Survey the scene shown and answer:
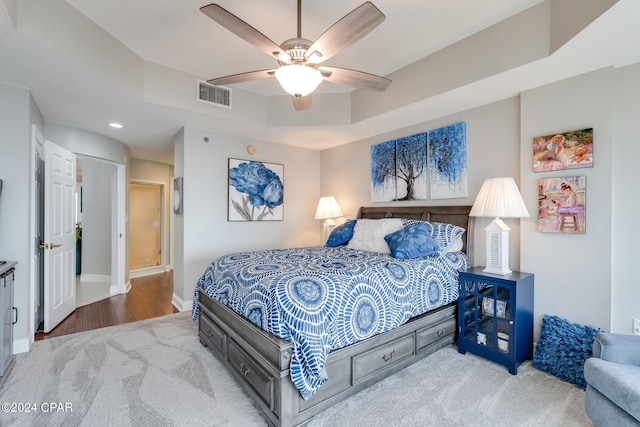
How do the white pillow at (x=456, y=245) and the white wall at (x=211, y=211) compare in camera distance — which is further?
the white wall at (x=211, y=211)

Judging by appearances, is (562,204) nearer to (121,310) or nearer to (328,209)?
(328,209)

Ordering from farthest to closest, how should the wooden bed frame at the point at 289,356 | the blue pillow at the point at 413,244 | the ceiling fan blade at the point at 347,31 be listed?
1. the blue pillow at the point at 413,244
2. the wooden bed frame at the point at 289,356
3. the ceiling fan blade at the point at 347,31

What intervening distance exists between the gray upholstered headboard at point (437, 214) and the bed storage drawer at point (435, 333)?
2.57ft

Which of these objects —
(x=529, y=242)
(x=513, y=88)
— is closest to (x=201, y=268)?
(x=529, y=242)

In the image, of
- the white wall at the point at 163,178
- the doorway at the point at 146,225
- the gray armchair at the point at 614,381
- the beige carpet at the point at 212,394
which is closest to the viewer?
the gray armchair at the point at 614,381

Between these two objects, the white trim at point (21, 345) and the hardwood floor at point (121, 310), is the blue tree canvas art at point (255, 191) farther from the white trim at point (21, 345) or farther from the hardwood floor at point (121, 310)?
the white trim at point (21, 345)

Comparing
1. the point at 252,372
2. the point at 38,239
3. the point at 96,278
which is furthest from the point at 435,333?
the point at 96,278

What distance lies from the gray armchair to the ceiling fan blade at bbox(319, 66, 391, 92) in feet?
7.21

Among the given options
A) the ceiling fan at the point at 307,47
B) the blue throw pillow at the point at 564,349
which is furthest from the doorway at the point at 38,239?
the blue throw pillow at the point at 564,349

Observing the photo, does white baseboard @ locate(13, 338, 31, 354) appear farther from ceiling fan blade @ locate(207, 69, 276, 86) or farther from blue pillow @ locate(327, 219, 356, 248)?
blue pillow @ locate(327, 219, 356, 248)

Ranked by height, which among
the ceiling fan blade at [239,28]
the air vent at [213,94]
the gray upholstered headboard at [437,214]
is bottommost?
the gray upholstered headboard at [437,214]

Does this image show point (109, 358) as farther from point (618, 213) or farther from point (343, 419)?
point (618, 213)

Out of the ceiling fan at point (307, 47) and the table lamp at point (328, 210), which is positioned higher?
the ceiling fan at point (307, 47)

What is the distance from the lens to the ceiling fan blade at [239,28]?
1.56 m
